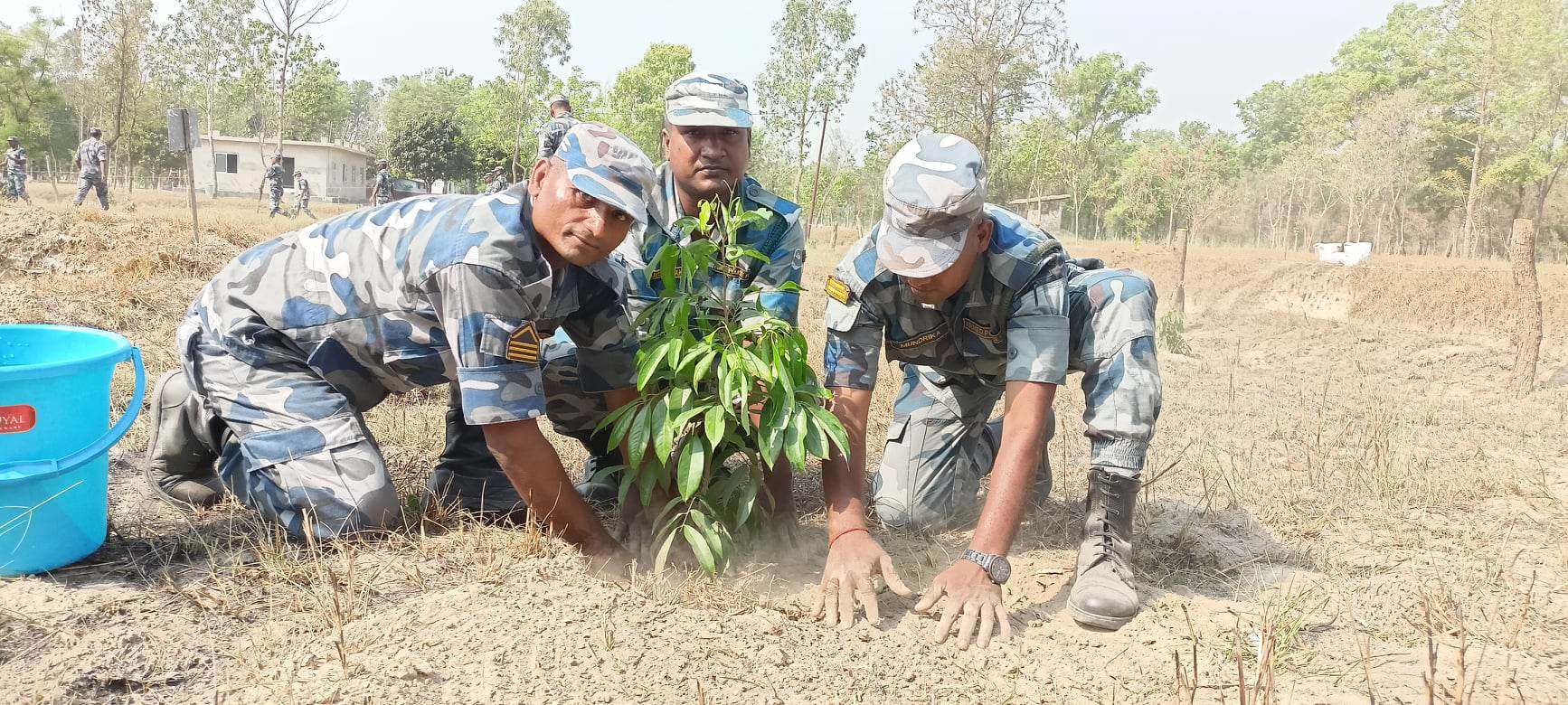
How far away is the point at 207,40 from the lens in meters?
29.8

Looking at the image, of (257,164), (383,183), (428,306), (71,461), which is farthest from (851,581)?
(257,164)

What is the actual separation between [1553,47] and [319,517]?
26.9 m

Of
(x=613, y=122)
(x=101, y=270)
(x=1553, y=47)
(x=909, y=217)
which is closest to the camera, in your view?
(x=909, y=217)

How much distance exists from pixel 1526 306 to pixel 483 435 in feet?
25.6

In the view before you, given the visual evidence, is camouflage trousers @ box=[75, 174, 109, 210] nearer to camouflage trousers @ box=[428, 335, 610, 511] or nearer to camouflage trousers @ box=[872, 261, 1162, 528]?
Result: camouflage trousers @ box=[428, 335, 610, 511]

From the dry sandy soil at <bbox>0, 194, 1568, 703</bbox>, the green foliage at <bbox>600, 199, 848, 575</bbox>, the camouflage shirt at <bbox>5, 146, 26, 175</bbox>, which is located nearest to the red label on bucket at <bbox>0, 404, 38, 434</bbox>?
the dry sandy soil at <bbox>0, 194, 1568, 703</bbox>

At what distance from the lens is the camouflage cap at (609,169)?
2.30 metres

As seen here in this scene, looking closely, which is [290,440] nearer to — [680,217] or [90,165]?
[680,217]

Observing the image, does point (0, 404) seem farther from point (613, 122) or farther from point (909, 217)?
point (613, 122)

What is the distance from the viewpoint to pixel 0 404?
2.25 m

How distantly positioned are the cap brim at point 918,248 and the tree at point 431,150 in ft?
A: 125

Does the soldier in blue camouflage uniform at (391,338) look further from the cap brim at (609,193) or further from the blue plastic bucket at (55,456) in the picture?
the blue plastic bucket at (55,456)

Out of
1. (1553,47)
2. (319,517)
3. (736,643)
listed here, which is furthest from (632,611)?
(1553,47)

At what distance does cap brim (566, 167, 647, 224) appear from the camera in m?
2.29
